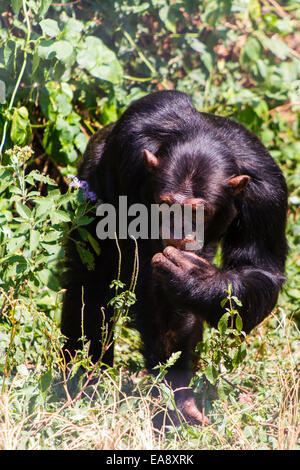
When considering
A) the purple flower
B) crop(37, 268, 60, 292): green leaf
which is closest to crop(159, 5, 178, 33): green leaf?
the purple flower

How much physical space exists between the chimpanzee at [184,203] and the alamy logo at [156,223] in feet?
0.17

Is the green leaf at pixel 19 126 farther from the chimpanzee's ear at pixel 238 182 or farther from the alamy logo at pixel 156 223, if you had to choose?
the chimpanzee's ear at pixel 238 182

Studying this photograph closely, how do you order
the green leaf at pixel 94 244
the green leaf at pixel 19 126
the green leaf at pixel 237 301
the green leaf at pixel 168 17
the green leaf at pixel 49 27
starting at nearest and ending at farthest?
1. the green leaf at pixel 237 301
2. the green leaf at pixel 94 244
3. the green leaf at pixel 49 27
4. the green leaf at pixel 19 126
5. the green leaf at pixel 168 17

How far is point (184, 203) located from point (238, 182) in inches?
14.7

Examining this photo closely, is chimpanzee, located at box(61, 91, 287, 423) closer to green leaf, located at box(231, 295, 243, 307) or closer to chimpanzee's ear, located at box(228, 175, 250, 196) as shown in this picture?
chimpanzee's ear, located at box(228, 175, 250, 196)

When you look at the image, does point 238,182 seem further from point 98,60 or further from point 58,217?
point 98,60

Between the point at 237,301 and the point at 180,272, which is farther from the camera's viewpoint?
the point at 180,272

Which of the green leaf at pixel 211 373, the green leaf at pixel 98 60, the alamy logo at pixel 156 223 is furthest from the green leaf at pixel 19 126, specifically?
the green leaf at pixel 211 373

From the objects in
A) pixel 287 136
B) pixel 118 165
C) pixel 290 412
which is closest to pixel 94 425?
pixel 290 412

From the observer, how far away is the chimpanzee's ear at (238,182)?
4.33 meters

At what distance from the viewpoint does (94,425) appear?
11.6 ft

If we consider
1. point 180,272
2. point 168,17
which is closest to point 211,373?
point 180,272

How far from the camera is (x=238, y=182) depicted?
4.34m

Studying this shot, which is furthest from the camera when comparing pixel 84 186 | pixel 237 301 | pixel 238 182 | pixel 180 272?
pixel 84 186
